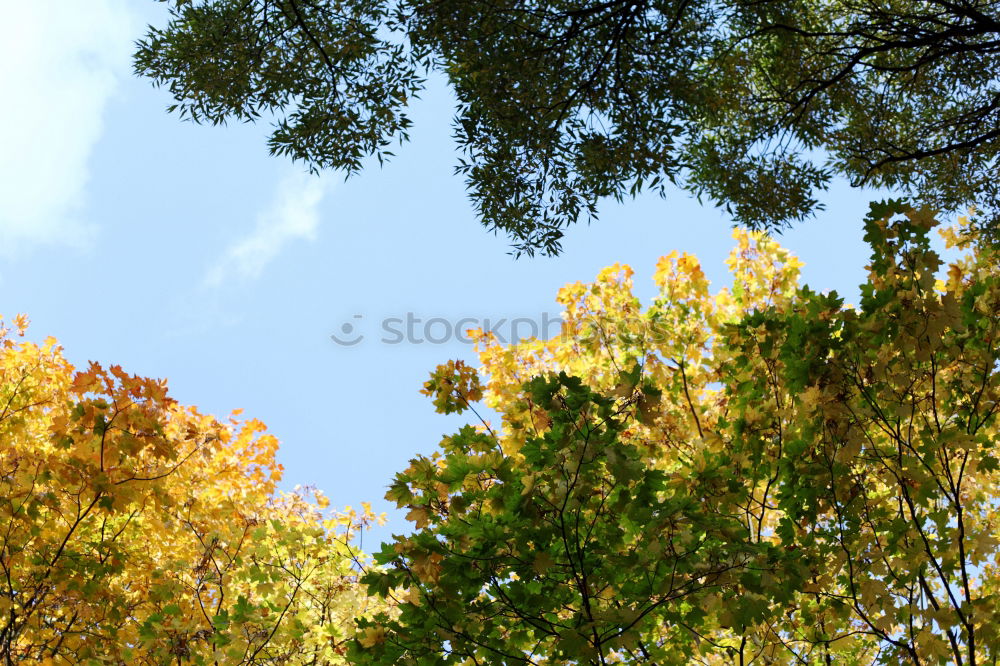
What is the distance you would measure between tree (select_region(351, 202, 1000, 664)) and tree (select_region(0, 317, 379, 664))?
192cm

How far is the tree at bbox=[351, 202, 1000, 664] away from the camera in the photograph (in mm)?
4289

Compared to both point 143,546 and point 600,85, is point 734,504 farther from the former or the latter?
point 143,546

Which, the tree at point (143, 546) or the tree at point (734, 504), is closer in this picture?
the tree at point (734, 504)

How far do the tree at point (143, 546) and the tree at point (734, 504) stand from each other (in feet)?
6.31

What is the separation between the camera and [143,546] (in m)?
8.78

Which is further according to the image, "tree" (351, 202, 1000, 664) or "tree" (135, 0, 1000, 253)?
"tree" (135, 0, 1000, 253)

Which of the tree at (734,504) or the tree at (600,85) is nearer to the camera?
the tree at (734,504)

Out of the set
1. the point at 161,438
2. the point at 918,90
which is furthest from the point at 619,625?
the point at 918,90

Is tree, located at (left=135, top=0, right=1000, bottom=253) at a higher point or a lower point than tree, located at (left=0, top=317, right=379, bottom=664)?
higher

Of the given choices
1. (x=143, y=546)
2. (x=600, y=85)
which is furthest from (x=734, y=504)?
(x=143, y=546)

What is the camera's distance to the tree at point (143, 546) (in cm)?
564

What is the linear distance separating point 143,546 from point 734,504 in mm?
6677

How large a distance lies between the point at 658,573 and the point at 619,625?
1.77 ft

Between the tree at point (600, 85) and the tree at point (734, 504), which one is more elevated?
the tree at point (600, 85)
